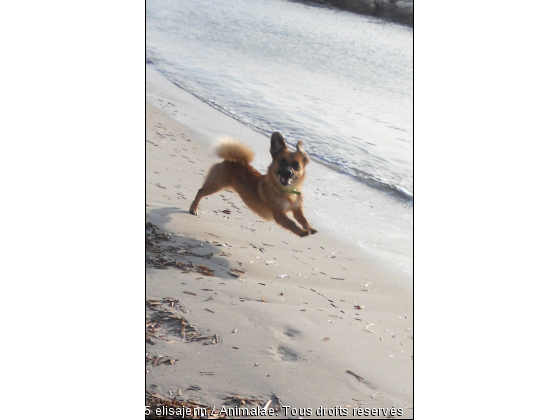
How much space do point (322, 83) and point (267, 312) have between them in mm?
2364

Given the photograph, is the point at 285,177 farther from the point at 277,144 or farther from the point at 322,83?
the point at 322,83

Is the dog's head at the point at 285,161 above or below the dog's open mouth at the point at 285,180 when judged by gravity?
above

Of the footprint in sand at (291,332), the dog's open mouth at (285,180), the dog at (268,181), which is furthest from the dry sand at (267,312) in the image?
the dog's open mouth at (285,180)

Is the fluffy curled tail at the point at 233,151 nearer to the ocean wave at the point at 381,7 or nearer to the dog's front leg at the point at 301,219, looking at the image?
the dog's front leg at the point at 301,219

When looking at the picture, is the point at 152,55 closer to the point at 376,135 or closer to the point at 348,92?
the point at 348,92

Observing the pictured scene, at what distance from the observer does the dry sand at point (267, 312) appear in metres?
1.96

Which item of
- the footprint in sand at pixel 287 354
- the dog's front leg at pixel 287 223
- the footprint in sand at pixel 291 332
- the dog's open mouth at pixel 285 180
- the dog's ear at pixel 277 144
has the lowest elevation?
the footprint in sand at pixel 287 354

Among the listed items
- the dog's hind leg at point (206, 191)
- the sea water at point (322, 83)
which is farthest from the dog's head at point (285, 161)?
the sea water at point (322, 83)

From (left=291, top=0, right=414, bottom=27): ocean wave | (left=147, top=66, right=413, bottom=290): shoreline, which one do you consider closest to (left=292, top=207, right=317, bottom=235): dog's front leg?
(left=147, top=66, right=413, bottom=290): shoreline

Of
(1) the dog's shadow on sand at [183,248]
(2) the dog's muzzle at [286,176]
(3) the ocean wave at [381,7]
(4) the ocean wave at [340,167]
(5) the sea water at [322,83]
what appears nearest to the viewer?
(1) the dog's shadow on sand at [183,248]

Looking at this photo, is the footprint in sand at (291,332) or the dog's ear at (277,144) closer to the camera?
the footprint in sand at (291,332)

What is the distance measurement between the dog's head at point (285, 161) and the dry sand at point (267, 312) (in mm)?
442

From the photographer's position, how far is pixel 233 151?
10.5 ft

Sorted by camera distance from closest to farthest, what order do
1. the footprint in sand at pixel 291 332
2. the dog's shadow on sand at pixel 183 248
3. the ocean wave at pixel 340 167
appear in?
the footprint in sand at pixel 291 332, the dog's shadow on sand at pixel 183 248, the ocean wave at pixel 340 167
